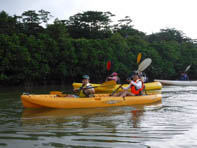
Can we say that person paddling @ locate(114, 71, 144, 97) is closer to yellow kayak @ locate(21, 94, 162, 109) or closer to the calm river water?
yellow kayak @ locate(21, 94, 162, 109)

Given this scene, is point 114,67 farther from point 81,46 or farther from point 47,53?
point 47,53

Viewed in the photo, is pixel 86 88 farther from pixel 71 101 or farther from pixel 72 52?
pixel 72 52

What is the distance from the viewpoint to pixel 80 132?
16.7 feet

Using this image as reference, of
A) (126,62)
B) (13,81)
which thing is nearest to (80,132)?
(13,81)

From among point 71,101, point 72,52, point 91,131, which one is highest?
point 72,52

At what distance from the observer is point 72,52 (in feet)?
82.7

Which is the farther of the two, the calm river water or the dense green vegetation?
the dense green vegetation

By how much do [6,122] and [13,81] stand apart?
16.1 meters

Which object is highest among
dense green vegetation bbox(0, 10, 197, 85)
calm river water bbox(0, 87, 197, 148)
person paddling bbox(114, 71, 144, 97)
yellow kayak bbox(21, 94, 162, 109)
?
dense green vegetation bbox(0, 10, 197, 85)

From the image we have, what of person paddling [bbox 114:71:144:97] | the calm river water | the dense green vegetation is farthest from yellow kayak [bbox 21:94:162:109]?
the dense green vegetation

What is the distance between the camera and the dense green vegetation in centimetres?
2158

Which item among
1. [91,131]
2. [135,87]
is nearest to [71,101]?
A: [135,87]

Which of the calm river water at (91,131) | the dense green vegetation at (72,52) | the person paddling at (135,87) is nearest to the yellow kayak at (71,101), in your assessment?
the person paddling at (135,87)

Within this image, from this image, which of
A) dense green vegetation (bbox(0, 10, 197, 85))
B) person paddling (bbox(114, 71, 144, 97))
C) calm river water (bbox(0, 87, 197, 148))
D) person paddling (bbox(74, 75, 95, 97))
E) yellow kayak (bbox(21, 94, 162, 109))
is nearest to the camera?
calm river water (bbox(0, 87, 197, 148))
